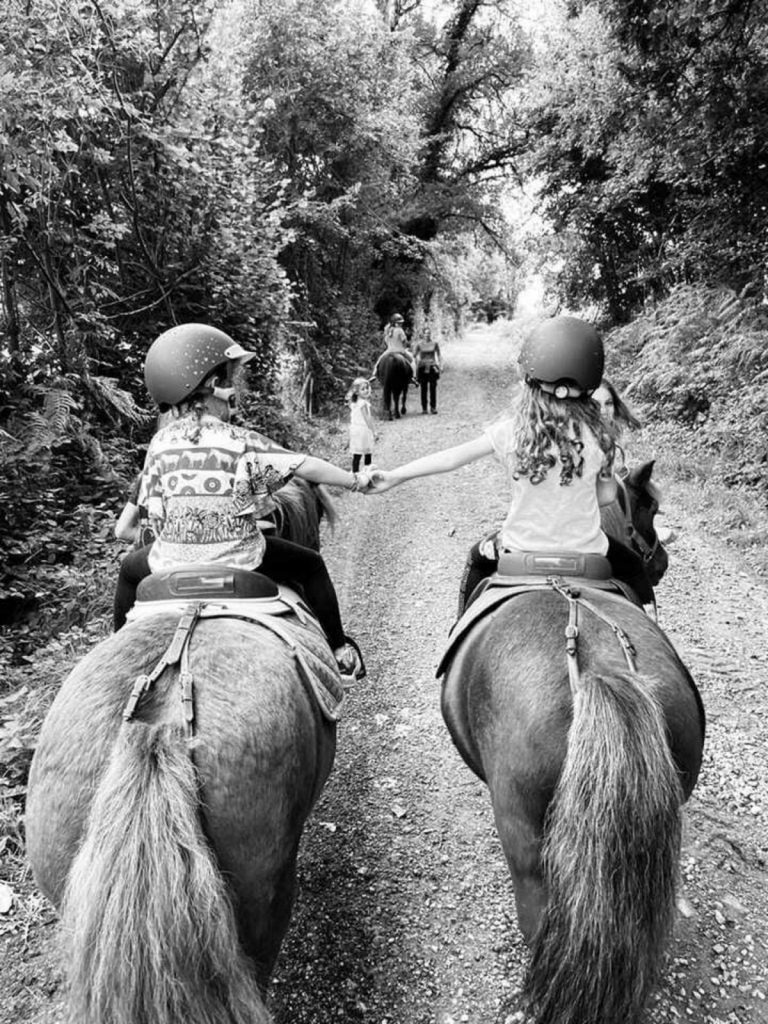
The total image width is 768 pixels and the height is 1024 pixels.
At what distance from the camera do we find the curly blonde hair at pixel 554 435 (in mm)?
2631

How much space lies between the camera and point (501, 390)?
17141 mm

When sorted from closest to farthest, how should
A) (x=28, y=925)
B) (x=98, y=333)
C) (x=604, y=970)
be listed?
1. (x=604, y=970)
2. (x=28, y=925)
3. (x=98, y=333)

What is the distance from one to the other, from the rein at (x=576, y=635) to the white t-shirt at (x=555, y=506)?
0.32 m

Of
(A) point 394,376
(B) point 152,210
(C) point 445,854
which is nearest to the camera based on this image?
(C) point 445,854

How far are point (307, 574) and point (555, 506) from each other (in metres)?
1.20

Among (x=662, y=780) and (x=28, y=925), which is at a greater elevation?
(x=662, y=780)

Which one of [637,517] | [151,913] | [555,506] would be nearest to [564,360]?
[555,506]

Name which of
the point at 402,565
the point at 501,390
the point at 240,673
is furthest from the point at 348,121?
the point at 240,673

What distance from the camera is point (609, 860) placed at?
1.77 metres

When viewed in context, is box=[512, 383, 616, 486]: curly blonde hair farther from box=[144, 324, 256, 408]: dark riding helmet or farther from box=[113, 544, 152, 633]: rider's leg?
box=[113, 544, 152, 633]: rider's leg

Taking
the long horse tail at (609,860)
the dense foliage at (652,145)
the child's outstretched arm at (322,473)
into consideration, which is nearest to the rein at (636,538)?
the child's outstretched arm at (322,473)

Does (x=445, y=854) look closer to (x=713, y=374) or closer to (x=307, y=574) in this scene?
(x=307, y=574)

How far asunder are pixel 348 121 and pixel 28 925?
15389 millimetres

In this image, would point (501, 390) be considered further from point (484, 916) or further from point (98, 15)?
point (484, 916)
